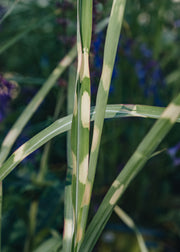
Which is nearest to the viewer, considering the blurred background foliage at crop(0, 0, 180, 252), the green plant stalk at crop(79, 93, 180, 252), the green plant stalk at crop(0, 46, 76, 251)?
the green plant stalk at crop(79, 93, 180, 252)

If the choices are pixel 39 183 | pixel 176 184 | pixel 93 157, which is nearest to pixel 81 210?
pixel 93 157

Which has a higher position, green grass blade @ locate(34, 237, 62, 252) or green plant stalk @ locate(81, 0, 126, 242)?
green plant stalk @ locate(81, 0, 126, 242)

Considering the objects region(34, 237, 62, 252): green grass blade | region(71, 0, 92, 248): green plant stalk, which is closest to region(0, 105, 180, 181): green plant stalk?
region(71, 0, 92, 248): green plant stalk

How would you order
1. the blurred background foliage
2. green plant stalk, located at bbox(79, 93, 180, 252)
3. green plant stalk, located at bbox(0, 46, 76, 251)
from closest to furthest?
green plant stalk, located at bbox(79, 93, 180, 252), green plant stalk, located at bbox(0, 46, 76, 251), the blurred background foliage

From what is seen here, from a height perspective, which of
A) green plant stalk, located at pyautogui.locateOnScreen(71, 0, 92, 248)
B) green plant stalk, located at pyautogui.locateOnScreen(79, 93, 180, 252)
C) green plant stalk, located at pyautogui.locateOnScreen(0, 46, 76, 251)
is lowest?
green plant stalk, located at pyautogui.locateOnScreen(79, 93, 180, 252)

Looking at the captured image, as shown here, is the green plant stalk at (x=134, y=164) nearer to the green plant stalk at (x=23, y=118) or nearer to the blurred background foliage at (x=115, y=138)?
the green plant stalk at (x=23, y=118)

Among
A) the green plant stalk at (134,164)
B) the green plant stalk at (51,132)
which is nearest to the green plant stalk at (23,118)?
the green plant stalk at (51,132)

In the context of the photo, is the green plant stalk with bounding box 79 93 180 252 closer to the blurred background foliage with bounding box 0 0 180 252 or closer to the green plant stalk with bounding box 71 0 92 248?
the green plant stalk with bounding box 71 0 92 248

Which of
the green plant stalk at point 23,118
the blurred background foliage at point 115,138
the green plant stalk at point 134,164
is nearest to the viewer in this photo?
the green plant stalk at point 134,164
